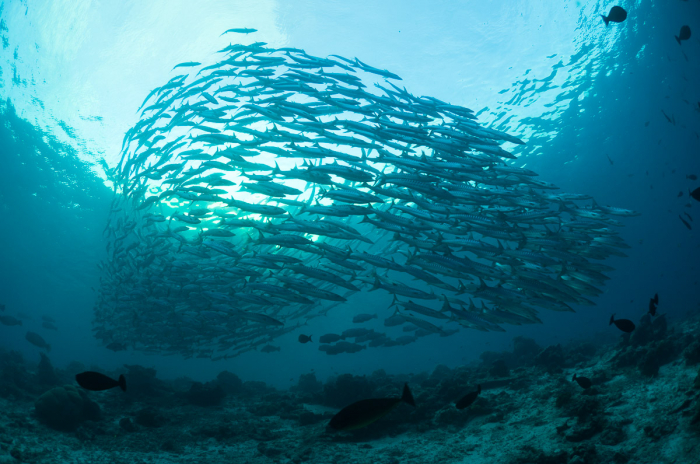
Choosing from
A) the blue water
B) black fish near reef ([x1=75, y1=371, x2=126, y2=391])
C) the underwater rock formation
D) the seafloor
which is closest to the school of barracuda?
the seafloor

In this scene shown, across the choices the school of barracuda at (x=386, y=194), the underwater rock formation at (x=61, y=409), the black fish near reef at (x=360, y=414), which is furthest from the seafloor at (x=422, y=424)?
the black fish near reef at (x=360, y=414)

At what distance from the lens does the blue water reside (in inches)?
529

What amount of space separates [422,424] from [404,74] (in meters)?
14.2

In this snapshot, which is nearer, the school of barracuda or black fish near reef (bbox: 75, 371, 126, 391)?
black fish near reef (bbox: 75, 371, 126, 391)

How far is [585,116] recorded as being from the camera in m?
21.1

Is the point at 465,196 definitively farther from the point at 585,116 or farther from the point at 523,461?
the point at 585,116

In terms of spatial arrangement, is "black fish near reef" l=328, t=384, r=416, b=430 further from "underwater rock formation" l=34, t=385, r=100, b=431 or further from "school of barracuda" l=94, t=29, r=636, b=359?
"underwater rock formation" l=34, t=385, r=100, b=431

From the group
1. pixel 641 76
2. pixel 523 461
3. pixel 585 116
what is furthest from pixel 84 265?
pixel 641 76

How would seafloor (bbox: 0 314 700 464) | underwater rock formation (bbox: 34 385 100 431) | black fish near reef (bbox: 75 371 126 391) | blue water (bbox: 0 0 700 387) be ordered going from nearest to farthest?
black fish near reef (bbox: 75 371 126 391) < seafloor (bbox: 0 314 700 464) < underwater rock formation (bbox: 34 385 100 431) < blue water (bbox: 0 0 700 387)

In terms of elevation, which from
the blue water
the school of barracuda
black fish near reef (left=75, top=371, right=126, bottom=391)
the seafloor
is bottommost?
the seafloor

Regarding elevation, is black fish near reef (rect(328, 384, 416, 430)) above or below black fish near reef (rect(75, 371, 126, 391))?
below

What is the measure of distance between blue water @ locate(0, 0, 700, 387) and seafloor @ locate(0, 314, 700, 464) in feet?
40.2

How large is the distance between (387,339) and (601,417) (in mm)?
8743

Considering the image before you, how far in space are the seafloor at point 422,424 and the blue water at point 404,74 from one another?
40.2 ft
